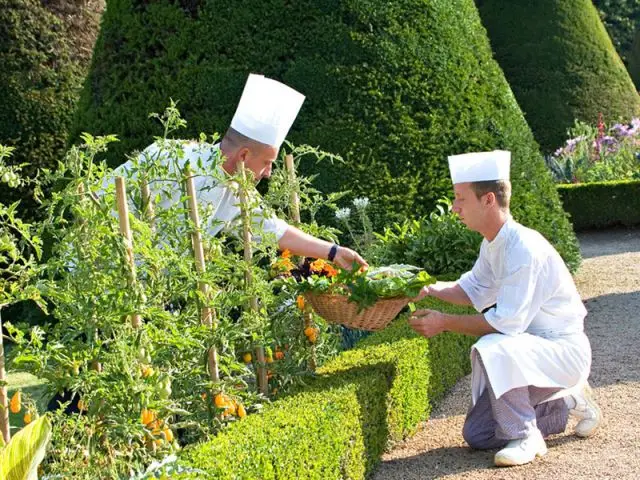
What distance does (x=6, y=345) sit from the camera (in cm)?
799

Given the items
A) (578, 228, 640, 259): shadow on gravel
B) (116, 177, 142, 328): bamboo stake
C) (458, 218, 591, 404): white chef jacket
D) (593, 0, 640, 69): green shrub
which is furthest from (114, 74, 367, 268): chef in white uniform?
(593, 0, 640, 69): green shrub

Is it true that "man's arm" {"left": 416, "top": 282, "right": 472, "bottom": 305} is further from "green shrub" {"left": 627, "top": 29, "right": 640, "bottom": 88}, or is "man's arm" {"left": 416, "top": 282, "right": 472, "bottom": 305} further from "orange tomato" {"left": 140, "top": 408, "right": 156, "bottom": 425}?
A: "green shrub" {"left": 627, "top": 29, "right": 640, "bottom": 88}

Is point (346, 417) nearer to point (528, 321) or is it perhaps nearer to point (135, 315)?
point (528, 321)

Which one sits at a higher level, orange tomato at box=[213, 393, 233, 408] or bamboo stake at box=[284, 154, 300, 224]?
bamboo stake at box=[284, 154, 300, 224]

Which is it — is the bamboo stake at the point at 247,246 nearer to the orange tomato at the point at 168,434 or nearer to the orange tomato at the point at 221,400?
the orange tomato at the point at 221,400

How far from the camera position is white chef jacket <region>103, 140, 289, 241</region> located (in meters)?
3.82

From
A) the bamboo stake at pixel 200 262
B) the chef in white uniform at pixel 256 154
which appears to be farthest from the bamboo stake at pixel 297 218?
the bamboo stake at pixel 200 262

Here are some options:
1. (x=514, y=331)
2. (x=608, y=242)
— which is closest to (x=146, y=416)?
(x=514, y=331)

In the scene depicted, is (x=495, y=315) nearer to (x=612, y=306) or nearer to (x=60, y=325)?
(x=60, y=325)

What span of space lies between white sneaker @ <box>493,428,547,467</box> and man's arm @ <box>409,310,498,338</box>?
49 centimetres

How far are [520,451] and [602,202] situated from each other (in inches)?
356

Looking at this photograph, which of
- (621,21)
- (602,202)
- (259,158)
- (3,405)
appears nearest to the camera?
(3,405)

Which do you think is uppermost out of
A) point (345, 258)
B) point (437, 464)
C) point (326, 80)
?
point (326, 80)

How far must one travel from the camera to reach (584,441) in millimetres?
4551
